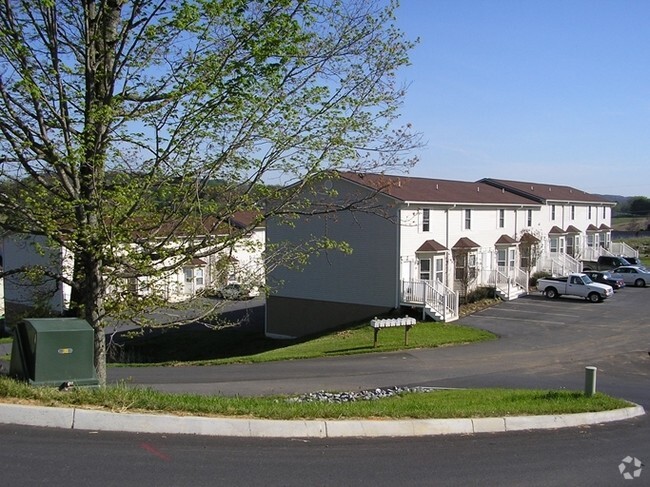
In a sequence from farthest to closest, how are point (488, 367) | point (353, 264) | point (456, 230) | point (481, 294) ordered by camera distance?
1. point (481, 294)
2. point (456, 230)
3. point (353, 264)
4. point (488, 367)

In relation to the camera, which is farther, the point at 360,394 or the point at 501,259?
the point at 501,259

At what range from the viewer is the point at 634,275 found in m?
48.2

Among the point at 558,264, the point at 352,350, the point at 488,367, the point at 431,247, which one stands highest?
the point at 431,247

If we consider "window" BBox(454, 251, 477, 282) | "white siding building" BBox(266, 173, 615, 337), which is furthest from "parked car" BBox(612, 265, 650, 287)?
"window" BBox(454, 251, 477, 282)

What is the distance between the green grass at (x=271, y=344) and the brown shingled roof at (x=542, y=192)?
23751 mm

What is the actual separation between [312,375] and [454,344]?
8538 millimetres

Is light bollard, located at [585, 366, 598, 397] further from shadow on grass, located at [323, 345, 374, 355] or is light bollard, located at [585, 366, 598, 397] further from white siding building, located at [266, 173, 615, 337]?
white siding building, located at [266, 173, 615, 337]

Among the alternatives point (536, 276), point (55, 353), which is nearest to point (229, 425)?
point (55, 353)

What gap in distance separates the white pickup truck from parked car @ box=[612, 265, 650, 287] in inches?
371

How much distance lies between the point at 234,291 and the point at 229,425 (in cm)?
502

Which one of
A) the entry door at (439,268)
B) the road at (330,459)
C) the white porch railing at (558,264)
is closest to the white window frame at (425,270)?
the entry door at (439,268)

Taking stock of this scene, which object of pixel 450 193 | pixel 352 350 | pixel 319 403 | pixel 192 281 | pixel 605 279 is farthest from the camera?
pixel 605 279

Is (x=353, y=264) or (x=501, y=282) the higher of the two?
(x=353, y=264)

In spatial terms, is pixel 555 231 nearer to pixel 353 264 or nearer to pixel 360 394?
pixel 353 264
